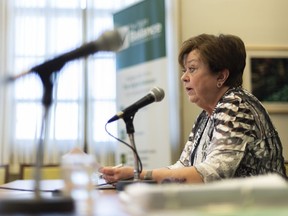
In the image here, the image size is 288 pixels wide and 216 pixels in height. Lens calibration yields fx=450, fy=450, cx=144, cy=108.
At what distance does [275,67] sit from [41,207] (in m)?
3.33

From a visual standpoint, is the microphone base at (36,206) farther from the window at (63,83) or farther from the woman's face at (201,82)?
the window at (63,83)

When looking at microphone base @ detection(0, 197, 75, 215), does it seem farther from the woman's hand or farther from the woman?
the woman's hand

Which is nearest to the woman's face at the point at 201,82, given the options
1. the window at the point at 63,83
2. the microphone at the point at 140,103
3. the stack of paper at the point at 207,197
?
the microphone at the point at 140,103

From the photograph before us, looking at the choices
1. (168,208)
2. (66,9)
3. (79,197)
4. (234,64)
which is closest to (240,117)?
(234,64)

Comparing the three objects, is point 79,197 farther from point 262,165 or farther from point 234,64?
point 234,64

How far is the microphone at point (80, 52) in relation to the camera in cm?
91

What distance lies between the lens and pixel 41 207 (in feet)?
2.40

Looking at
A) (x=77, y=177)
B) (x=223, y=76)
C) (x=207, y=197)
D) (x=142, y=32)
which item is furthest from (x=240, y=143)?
(x=142, y=32)

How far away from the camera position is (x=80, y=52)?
2.99 ft

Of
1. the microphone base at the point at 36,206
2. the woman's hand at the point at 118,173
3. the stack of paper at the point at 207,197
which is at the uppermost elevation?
the stack of paper at the point at 207,197

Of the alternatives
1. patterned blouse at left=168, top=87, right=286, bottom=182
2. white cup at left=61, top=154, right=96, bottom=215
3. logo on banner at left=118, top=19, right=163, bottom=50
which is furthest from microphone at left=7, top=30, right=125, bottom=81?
logo on banner at left=118, top=19, right=163, bottom=50

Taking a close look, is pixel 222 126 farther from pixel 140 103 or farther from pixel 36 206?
pixel 36 206

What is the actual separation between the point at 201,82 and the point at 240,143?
0.42 m

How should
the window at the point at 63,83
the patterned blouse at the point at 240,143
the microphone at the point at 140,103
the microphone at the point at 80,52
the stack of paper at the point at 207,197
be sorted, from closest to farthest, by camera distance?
1. the stack of paper at the point at 207,197
2. the microphone at the point at 80,52
3. the microphone at the point at 140,103
4. the patterned blouse at the point at 240,143
5. the window at the point at 63,83
